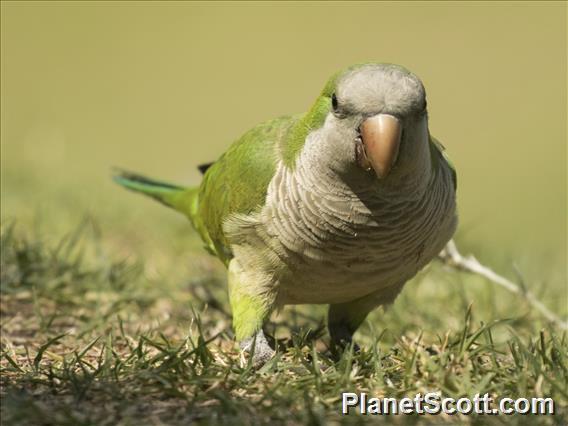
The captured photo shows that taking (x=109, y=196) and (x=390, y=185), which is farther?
(x=109, y=196)

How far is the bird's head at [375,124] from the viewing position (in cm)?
335

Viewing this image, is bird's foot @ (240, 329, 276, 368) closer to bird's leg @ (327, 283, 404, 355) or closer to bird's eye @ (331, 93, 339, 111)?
bird's leg @ (327, 283, 404, 355)

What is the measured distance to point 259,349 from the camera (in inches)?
153

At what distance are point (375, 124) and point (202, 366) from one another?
1156 millimetres

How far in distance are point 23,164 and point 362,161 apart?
572 centimetres

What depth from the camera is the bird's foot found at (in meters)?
3.73

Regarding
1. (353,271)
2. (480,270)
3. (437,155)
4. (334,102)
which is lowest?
(480,270)

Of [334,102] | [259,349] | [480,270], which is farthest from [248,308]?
[480,270]

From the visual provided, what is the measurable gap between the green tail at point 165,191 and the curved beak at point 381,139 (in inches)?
76.8

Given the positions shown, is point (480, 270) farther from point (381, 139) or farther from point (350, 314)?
point (381, 139)

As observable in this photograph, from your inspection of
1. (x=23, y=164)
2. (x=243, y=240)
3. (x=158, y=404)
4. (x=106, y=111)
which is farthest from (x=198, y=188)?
(x=106, y=111)

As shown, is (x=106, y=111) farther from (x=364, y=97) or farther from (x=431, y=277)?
(x=364, y=97)

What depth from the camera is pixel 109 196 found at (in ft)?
25.6

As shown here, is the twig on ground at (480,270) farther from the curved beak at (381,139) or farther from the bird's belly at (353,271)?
the curved beak at (381,139)
